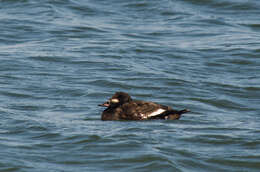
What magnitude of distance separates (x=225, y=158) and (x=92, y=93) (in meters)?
5.10

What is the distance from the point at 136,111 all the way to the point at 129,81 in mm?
3338

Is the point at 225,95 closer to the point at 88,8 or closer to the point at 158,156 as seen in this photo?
the point at 158,156

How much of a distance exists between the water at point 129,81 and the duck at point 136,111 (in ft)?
0.84

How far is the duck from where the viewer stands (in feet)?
35.1

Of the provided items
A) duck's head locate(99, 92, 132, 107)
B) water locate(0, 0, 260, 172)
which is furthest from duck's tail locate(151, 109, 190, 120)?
duck's head locate(99, 92, 132, 107)

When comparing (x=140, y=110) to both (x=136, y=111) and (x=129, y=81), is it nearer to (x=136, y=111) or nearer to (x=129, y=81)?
(x=136, y=111)

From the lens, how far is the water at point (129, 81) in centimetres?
855

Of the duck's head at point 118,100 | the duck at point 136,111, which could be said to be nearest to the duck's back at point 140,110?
the duck at point 136,111

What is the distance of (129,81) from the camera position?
14.2 m

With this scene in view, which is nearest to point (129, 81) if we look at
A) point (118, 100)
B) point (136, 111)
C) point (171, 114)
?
point (118, 100)

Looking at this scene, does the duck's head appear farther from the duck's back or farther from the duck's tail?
the duck's tail

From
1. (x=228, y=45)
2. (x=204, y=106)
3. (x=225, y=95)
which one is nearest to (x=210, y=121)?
(x=204, y=106)

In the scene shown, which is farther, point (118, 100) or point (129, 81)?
point (129, 81)

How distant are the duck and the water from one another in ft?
0.84
